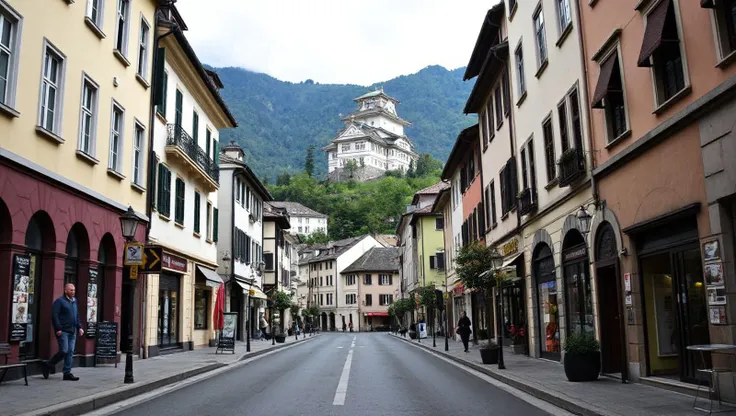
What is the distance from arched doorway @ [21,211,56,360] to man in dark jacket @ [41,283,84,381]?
910 millimetres

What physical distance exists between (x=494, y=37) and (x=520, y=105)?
5.65 meters

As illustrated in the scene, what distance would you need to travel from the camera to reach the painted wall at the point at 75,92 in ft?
46.7

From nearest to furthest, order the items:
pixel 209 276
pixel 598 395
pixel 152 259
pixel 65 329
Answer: pixel 598 395, pixel 65 329, pixel 152 259, pixel 209 276

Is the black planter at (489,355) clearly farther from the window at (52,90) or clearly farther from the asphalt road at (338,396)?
the window at (52,90)

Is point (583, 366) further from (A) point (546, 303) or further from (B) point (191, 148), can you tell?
(B) point (191, 148)

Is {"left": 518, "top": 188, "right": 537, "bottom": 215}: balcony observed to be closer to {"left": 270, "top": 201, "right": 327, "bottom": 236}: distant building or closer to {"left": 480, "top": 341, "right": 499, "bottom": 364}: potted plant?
{"left": 480, "top": 341, "right": 499, "bottom": 364}: potted plant

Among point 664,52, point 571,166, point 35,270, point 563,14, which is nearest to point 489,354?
point 571,166

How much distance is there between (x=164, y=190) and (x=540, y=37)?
14364 millimetres

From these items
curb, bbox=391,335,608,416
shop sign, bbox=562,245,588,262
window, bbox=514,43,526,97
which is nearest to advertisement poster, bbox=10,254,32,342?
curb, bbox=391,335,608,416

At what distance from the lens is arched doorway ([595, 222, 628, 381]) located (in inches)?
589

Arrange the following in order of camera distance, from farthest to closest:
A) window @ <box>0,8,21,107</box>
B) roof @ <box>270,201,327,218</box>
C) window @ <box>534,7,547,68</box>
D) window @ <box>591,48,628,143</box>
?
roof @ <box>270,201,327,218</box>
window @ <box>534,7,547,68</box>
window @ <box>591,48,628,143</box>
window @ <box>0,8,21,107</box>

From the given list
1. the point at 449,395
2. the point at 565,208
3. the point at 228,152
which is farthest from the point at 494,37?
the point at 228,152

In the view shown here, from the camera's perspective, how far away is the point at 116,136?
20281 millimetres

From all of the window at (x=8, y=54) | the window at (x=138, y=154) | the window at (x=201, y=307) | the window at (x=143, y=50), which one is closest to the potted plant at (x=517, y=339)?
the window at (x=138, y=154)
